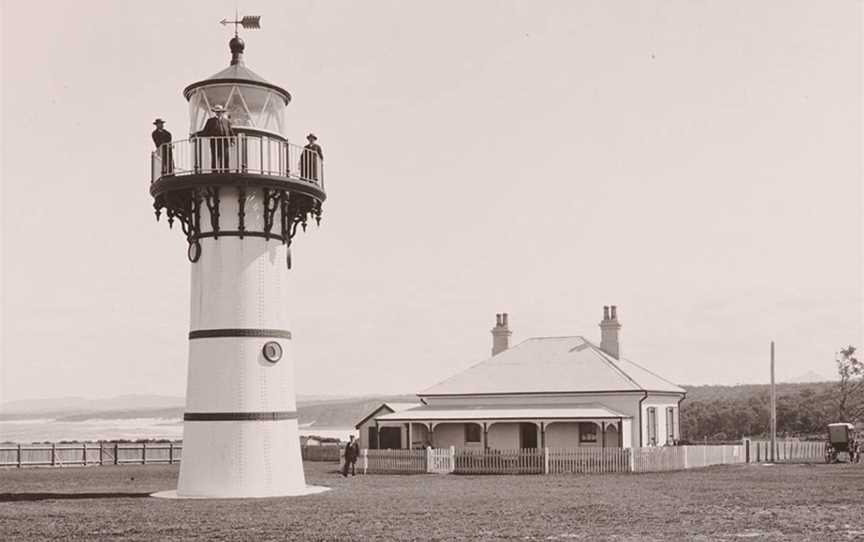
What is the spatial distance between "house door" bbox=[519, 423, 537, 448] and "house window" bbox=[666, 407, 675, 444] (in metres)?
5.92

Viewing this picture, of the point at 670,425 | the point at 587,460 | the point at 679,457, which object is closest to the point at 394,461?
the point at 587,460

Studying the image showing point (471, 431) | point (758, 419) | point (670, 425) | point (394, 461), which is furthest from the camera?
point (758, 419)

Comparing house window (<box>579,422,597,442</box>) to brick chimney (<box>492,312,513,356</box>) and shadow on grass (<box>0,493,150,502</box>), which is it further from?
shadow on grass (<box>0,493,150,502</box>)

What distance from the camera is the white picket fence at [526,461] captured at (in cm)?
3372

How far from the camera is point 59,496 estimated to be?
24000mm

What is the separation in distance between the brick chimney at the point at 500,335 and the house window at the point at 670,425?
7.05 m

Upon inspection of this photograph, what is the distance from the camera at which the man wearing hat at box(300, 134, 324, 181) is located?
79.3 ft

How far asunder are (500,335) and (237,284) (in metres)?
22.8

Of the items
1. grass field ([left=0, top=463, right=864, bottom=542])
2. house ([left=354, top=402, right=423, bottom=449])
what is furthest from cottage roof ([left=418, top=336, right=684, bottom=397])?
grass field ([left=0, top=463, right=864, bottom=542])

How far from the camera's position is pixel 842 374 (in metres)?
60.8

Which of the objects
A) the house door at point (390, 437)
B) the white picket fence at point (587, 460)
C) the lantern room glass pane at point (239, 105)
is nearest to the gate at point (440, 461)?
the white picket fence at point (587, 460)

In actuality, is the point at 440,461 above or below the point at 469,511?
below

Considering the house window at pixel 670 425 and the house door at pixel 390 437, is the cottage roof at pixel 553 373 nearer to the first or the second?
the house window at pixel 670 425

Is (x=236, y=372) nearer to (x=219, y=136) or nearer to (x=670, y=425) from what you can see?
(x=219, y=136)
